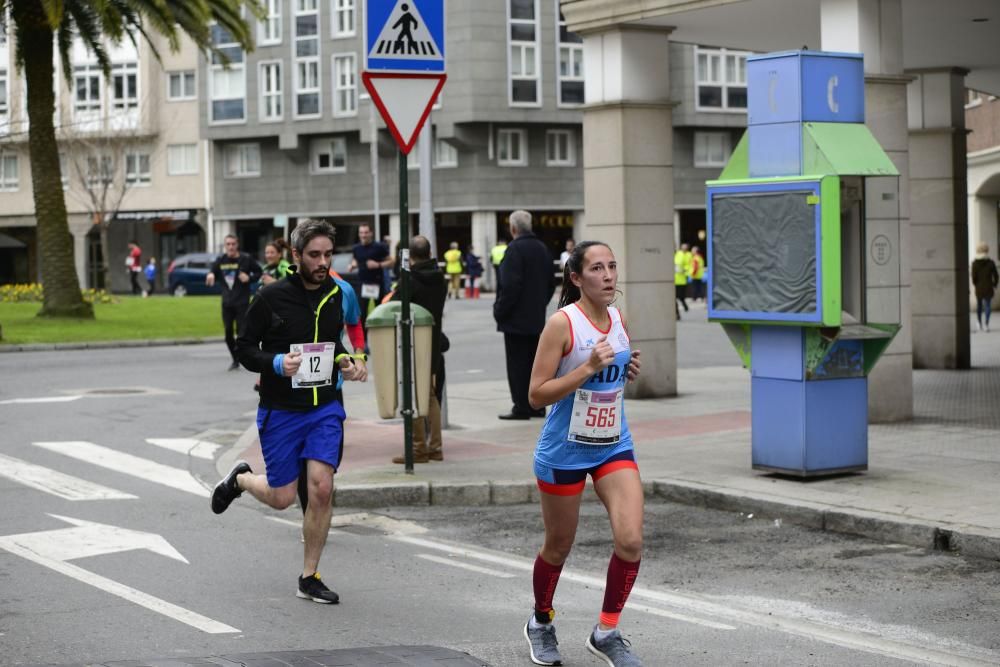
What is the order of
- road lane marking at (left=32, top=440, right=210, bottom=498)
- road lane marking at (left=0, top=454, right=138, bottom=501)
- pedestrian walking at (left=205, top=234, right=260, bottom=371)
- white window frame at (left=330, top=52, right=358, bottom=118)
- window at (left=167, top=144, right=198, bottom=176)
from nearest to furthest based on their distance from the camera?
road lane marking at (left=0, top=454, right=138, bottom=501) → road lane marking at (left=32, top=440, right=210, bottom=498) → pedestrian walking at (left=205, top=234, right=260, bottom=371) → white window frame at (left=330, top=52, right=358, bottom=118) → window at (left=167, top=144, right=198, bottom=176)

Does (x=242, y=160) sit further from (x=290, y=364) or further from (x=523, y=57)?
(x=290, y=364)

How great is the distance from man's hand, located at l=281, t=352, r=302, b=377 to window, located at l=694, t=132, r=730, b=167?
185ft

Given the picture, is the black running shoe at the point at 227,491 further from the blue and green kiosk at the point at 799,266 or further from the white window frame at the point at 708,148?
the white window frame at the point at 708,148

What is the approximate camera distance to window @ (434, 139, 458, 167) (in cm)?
6028

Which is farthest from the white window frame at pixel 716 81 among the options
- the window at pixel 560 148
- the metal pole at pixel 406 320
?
the metal pole at pixel 406 320

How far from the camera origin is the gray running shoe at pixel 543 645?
20.4 ft

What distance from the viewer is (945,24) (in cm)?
1669

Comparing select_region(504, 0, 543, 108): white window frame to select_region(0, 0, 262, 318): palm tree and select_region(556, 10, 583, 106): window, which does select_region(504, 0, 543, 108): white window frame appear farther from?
select_region(0, 0, 262, 318): palm tree

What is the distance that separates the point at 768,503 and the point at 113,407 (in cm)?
903

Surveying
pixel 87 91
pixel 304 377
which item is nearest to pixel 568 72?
pixel 87 91

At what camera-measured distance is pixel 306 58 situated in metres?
62.8

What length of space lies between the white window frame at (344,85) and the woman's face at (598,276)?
55.9 metres

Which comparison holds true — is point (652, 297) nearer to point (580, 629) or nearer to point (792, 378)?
point (792, 378)

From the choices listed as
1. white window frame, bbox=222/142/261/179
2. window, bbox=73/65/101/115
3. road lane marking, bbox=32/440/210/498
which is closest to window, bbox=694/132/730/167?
white window frame, bbox=222/142/261/179
